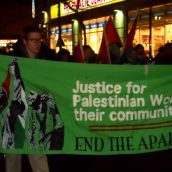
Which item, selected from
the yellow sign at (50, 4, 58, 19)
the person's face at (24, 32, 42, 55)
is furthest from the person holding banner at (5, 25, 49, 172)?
the yellow sign at (50, 4, 58, 19)

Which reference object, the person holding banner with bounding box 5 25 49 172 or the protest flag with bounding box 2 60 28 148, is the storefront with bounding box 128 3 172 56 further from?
the protest flag with bounding box 2 60 28 148

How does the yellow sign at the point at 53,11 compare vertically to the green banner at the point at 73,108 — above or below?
above

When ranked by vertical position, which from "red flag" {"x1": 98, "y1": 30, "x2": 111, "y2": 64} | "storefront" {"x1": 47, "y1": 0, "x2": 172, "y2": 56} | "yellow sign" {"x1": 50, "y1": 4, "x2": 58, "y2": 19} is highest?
"yellow sign" {"x1": 50, "y1": 4, "x2": 58, "y2": 19}

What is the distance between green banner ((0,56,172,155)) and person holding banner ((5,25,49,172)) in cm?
23

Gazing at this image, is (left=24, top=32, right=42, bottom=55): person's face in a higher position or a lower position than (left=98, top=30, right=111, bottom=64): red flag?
higher

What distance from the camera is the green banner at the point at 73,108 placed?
202 inches

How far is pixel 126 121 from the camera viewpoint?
5.34 m

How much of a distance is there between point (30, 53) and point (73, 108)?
877 millimetres

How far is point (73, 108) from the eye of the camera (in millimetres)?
5199

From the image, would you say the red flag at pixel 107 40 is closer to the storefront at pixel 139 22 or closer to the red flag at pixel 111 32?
the red flag at pixel 111 32

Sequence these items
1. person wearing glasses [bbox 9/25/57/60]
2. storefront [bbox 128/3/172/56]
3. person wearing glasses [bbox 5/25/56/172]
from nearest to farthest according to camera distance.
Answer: person wearing glasses [bbox 5/25/56/172] < person wearing glasses [bbox 9/25/57/60] < storefront [bbox 128/3/172/56]

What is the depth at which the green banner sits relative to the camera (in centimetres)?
513

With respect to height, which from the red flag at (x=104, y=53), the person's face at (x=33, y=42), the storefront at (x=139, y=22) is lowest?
the red flag at (x=104, y=53)

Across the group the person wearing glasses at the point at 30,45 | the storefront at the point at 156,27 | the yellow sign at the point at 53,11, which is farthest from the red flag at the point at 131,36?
the yellow sign at the point at 53,11
